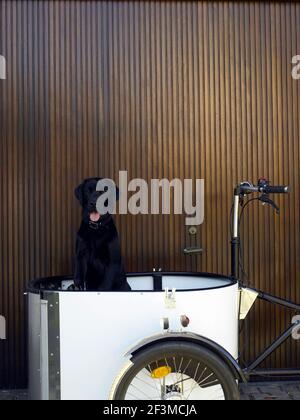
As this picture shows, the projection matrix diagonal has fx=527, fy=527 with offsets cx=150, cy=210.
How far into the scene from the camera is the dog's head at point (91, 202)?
315 centimetres

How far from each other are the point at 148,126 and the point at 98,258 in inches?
48.3

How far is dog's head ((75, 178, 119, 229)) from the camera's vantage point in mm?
3146

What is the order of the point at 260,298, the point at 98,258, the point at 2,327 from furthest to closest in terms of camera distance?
the point at 2,327 → the point at 260,298 → the point at 98,258

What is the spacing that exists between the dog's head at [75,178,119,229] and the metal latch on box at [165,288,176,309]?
75 centimetres

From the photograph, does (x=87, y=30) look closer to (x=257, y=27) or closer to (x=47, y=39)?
(x=47, y=39)

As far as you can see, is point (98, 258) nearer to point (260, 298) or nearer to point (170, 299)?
point (170, 299)

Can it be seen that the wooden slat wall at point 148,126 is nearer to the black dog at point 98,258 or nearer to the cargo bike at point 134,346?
the black dog at point 98,258

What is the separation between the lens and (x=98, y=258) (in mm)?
3098

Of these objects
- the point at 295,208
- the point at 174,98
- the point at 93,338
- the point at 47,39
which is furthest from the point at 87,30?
the point at 93,338

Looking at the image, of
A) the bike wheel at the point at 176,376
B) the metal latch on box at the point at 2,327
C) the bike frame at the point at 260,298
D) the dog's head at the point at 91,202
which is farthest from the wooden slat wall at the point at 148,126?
the bike wheel at the point at 176,376

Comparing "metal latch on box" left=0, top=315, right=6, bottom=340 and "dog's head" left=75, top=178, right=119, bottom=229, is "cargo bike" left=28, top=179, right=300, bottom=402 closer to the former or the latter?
"dog's head" left=75, top=178, right=119, bottom=229

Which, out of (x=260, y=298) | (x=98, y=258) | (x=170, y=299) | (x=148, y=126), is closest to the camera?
(x=170, y=299)

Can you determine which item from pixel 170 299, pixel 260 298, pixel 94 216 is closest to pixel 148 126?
pixel 94 216
